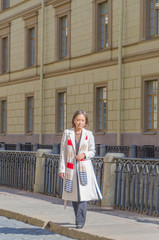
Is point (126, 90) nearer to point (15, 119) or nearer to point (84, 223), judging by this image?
point (15, 119)

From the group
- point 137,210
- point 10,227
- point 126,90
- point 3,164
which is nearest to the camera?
point 10,227

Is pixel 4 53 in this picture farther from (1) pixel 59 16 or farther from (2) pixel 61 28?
(1) pixel 59 16

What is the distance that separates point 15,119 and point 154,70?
13.7 meters

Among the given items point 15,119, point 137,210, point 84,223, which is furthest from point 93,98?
point 84,223

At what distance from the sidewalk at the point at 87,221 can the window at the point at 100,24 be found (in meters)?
18.6

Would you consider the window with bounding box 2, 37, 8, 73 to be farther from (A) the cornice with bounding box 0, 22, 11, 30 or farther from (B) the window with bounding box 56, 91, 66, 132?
(B) the window with bounding box 56, 91, 66, 132

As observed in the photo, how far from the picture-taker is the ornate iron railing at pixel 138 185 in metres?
10.5

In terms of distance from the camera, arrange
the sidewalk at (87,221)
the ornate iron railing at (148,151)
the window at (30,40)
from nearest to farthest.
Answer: the sidewalk at (87,221) → the ornate iron railing at (148,151) → the window at (30,40)

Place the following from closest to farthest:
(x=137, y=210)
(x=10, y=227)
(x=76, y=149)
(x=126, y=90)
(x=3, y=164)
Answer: (x=76, y=149), (x=10, y=227), (x=137, y=210), (x=3, y=164), (x=126, y=90)

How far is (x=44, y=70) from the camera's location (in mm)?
35094

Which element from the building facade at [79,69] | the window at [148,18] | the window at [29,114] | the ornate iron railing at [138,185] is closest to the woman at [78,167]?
the ornate iron railing at [138,185]

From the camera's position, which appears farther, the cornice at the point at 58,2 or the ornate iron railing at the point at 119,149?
the cornice at the point at 58,2

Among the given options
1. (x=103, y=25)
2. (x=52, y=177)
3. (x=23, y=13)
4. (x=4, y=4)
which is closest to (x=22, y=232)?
(x=52, y=177)

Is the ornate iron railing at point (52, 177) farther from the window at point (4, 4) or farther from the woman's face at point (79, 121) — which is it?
the window at point (4, 4)
